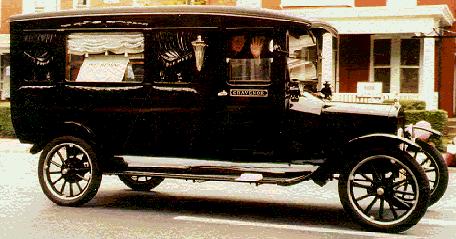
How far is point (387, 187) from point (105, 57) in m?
3.79

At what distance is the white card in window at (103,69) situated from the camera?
8359mm

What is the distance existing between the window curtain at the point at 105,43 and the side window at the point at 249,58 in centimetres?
119

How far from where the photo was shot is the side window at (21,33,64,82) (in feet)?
28.3

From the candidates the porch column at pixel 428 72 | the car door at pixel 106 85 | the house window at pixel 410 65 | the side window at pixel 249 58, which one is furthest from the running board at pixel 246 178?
the house window at pixel 410 65

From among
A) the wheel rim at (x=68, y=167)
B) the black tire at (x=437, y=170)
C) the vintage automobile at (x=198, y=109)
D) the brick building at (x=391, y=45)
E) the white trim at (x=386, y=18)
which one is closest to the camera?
the vintage automobile at (x=198, y=109)

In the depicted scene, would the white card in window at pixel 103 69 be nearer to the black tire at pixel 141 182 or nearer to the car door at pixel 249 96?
the car door at pixel 249 96

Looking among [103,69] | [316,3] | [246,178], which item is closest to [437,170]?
[246,178]

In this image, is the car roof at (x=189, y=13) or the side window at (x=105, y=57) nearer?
the car roof at (x=189, y=13)

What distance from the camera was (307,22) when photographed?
770cm

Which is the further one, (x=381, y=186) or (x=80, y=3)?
(x=80, y=3)

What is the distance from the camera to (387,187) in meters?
7.09

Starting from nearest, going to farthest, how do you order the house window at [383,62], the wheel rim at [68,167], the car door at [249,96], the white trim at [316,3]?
1. the car door at [249,96]
2. the wheel rim at [68,167]
3. the house window at [383,62]
4. the white trim at [316,3]

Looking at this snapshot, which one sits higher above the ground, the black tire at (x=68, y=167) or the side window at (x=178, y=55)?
the side window at (x=178, y=55)

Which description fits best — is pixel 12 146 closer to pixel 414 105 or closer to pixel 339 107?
pixel 414 105
